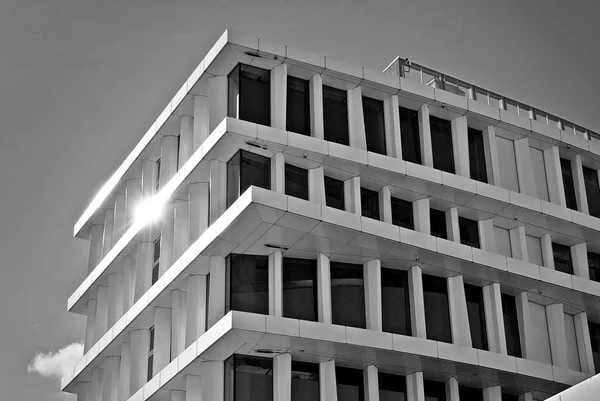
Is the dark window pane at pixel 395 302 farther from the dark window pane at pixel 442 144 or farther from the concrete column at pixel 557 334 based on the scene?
the concrete column at pixel 557 334

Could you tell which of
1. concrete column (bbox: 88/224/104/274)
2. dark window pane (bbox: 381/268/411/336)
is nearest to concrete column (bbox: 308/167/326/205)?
dark window pane (bbox: 381/268/411/336)

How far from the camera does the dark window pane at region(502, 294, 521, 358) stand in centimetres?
4450

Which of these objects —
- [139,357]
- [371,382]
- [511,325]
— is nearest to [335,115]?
[371,382]

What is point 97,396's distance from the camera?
51250mm

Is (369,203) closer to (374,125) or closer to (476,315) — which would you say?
(374,125)

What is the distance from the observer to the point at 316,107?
43.1 m

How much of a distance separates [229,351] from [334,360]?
3874mm

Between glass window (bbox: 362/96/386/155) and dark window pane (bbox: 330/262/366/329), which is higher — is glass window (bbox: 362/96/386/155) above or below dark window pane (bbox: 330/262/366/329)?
above

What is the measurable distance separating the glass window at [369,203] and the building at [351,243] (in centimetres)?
8

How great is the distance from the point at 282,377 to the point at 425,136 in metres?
12.3

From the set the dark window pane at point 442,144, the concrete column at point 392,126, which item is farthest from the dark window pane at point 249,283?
the dark window pane at point 442,144

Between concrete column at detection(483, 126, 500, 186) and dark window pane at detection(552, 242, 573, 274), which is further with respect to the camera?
dark window pane at detection(552, 242, 573, 274)

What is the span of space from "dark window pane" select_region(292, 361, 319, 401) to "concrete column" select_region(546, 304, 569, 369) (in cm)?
1095

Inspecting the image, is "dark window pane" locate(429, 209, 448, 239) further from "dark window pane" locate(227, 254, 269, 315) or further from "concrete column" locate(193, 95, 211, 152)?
"concrete column" locate(193, 95, 211, 152)
